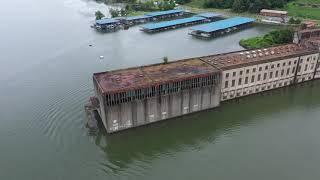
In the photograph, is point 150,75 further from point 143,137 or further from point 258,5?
→ point 258,5

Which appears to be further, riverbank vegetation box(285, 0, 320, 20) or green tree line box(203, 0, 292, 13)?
green tree line box(203, 0, 292, 13)

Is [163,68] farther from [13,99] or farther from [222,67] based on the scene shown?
[13,99]

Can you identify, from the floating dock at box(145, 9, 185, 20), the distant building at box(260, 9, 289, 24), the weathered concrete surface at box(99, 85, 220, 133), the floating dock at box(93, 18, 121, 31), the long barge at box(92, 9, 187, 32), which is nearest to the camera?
the weathered concrete surface at box(99, 85, 220, 133)

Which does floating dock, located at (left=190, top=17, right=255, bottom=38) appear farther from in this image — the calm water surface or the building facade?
the building facade

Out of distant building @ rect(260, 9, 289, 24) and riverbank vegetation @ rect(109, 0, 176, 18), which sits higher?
riverbank vegetation @ rect(109, 0, 176, 18)

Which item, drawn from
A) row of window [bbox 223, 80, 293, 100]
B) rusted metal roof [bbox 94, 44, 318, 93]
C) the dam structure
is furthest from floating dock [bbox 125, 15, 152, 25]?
row of window [bbox 223, 80, 293, 100]

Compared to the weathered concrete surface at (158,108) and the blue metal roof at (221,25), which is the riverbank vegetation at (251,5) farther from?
the weathered concrete surface at (158,108)

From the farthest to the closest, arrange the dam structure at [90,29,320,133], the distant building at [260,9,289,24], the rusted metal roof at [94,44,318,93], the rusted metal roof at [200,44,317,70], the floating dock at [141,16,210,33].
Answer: the distant building at [260,9,289,24]
the floating dock at [141,16,210,33]
the rusted metal roof at [200,44,317,70]
the rusted metal roof at [94,44,318,93]
the dam structure at [90,29,320,133]

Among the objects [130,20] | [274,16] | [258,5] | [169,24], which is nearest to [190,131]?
[169,24]
